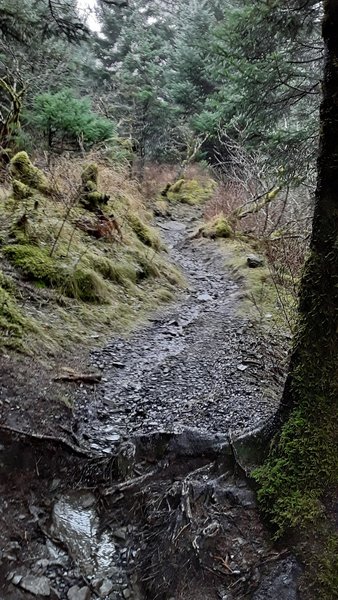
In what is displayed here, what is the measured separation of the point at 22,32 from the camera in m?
4.91

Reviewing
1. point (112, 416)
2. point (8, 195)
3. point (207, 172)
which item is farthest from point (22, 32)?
point (207, 172)

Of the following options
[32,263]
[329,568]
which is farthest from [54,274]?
[329,568]

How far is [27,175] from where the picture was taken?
744 cm

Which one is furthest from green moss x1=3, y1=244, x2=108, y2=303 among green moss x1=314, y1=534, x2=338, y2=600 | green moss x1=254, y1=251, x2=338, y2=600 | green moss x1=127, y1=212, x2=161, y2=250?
green moss x1=314, y1=534, x2=338, y2=600

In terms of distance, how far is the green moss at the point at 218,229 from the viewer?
38.4 feet

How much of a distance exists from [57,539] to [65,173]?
6953mm

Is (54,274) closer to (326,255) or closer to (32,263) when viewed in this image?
(32,263)

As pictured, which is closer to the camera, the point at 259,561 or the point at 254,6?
the point at 259,561

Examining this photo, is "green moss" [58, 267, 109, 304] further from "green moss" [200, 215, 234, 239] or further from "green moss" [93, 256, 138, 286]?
"green moss" [200, 215, 234, 239]

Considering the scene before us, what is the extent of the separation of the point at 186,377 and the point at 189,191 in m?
14.9

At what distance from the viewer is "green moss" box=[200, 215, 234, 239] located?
11.7 meters

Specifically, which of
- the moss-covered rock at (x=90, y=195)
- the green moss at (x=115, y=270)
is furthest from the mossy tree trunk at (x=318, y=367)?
the moss-covered rock at (x=90, y=195)

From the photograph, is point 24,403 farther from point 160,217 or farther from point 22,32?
point 160,217

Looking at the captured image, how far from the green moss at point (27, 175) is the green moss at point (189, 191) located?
9618mm
